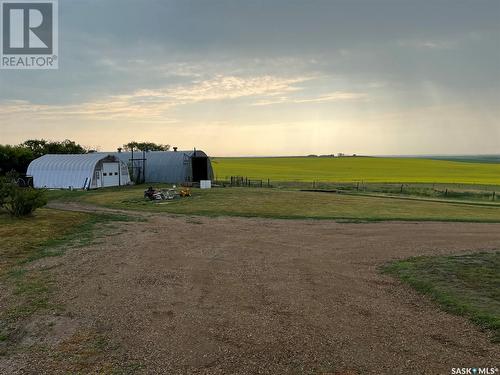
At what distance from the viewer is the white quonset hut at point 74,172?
3991 cm

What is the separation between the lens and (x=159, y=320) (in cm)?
842

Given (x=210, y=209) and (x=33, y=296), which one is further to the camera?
(x=210, y=209)

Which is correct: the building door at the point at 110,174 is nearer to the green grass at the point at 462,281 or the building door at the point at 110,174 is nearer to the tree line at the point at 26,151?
the tree line at the point at 26,151

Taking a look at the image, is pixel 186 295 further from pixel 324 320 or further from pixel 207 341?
pixel 324 320

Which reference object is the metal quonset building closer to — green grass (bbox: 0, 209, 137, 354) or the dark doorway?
the dark doorway

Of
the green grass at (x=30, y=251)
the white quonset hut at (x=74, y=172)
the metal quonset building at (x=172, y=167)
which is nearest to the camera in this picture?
the green grass at (x=30, y=251)

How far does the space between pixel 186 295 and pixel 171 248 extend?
18.1 feet

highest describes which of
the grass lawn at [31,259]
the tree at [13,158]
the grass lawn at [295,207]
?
the tree at [13,158]

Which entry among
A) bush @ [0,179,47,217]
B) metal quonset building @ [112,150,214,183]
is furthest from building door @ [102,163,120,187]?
bush @ [0,179,47,217]

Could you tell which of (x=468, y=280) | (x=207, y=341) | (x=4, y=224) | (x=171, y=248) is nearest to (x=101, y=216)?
(x=4, y=224)

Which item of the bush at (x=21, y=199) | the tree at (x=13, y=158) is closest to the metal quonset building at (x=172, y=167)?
the tree at (x=13, y=158)

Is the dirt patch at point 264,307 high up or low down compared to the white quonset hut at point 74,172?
down

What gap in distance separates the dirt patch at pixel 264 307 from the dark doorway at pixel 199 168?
31487mm

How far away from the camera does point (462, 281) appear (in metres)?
10.8
